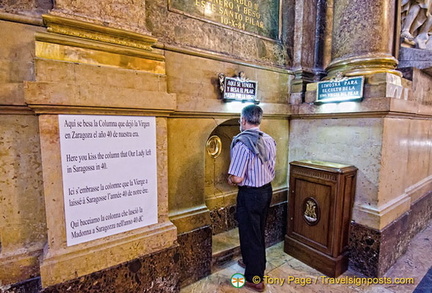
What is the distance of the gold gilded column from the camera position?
10.1 ft

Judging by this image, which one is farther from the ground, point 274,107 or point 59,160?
point 274,107

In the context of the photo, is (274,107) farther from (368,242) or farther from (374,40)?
(368,242)

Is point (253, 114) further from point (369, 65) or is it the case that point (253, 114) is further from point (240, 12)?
point (369, 65)

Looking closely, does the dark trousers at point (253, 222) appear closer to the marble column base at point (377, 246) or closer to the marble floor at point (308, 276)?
the marble floor at point (308, 276)

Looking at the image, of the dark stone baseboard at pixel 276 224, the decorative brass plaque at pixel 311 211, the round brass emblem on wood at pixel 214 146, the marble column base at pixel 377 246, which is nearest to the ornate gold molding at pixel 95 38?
the round brass emblem on wood at pixel 214 146

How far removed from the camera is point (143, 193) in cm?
225

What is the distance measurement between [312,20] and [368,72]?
1.39 meters

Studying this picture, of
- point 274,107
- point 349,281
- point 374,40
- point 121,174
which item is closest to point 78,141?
point 121,174

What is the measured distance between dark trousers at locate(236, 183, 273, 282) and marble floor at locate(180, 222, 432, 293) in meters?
0.36

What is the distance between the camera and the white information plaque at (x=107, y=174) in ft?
6.21

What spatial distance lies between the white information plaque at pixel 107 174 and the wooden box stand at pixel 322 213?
6.57 feet

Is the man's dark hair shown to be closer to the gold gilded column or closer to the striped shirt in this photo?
the striped shirt

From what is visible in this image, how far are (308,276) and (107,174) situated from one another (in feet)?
8.78

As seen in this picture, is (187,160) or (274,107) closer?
(187,160)
